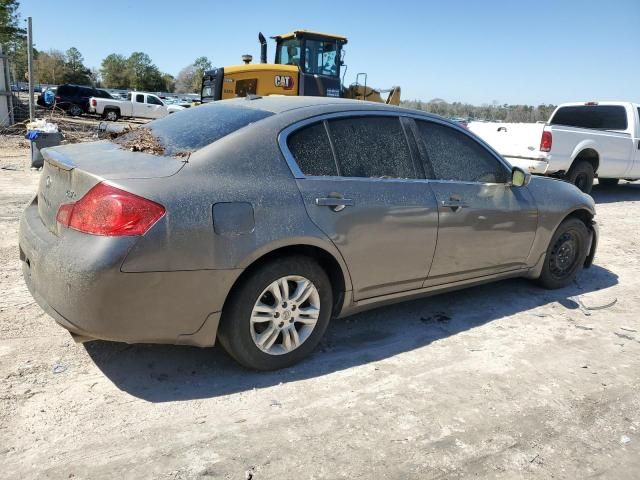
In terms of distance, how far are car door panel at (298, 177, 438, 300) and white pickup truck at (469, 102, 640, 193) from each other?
6.14 m

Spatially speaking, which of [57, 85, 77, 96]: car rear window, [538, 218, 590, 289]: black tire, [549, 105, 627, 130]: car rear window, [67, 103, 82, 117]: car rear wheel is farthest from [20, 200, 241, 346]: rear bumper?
[57, 85, 77, 96]: car rear window

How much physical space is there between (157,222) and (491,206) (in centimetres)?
270

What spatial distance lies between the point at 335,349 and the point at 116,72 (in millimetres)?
97804

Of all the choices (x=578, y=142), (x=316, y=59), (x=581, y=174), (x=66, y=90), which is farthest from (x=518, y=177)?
(x=66, y=90)

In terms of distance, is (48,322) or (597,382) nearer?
(597,382)

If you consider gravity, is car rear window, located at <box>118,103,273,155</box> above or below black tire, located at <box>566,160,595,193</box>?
above

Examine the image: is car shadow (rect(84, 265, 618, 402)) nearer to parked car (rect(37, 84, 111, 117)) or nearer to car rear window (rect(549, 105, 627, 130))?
car rear window (rect(549, 105, 627, 130))

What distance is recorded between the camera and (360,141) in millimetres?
3527

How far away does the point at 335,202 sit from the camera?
3.21 m

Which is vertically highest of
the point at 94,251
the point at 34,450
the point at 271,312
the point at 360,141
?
the point at 360,141

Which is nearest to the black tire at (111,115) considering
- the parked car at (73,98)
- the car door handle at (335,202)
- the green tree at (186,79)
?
the parked car at (73,98)

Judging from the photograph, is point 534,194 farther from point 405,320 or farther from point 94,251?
point 94,251

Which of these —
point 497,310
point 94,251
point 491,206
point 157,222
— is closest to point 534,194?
point 491,206

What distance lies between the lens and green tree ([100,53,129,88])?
8844 cm
